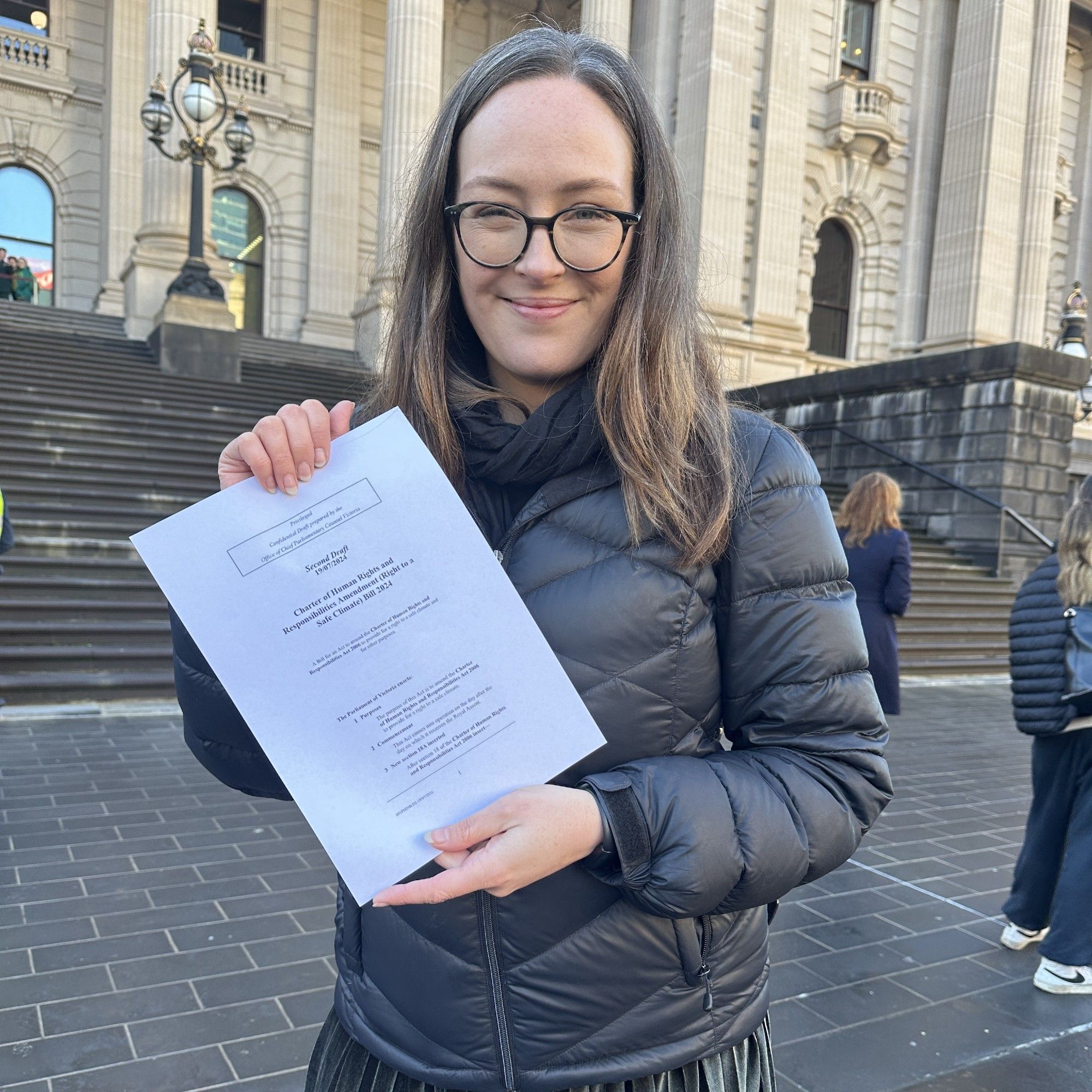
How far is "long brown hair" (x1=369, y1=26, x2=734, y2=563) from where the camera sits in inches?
46.8

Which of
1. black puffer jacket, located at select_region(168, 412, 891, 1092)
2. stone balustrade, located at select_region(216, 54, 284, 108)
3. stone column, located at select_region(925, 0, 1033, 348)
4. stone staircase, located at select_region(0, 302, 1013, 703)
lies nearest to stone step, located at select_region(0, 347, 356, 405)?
stone staircase, located at select_region(0, 302, 1013, 703)

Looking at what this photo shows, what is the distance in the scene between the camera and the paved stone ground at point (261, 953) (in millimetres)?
2883

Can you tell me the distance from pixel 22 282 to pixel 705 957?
2094 centimetres

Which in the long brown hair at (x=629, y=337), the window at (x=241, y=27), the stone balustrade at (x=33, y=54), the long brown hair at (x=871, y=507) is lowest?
the long brown hair at (x=871, y=507)

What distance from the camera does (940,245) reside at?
72.1 ft

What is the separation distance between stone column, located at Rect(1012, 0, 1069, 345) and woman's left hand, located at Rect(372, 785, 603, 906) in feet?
76.6

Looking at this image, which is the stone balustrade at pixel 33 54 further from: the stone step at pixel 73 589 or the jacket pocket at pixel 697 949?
the jacket pocket at pixel 697 949

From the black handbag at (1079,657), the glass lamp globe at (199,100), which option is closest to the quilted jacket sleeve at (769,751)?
the black handbag at (1079,657)

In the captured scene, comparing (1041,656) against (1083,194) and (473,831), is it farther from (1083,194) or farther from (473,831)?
(1083,194)

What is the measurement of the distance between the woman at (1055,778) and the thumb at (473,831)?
337 centimetres

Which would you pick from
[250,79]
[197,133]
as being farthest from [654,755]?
[250,79]

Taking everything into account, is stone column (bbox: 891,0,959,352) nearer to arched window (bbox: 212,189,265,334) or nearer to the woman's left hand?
arched window (bbox: 212,189,265,334)

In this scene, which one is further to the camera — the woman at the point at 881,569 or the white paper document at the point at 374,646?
the woman at the point at 881,569

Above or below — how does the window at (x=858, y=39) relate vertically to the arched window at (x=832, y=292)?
above
